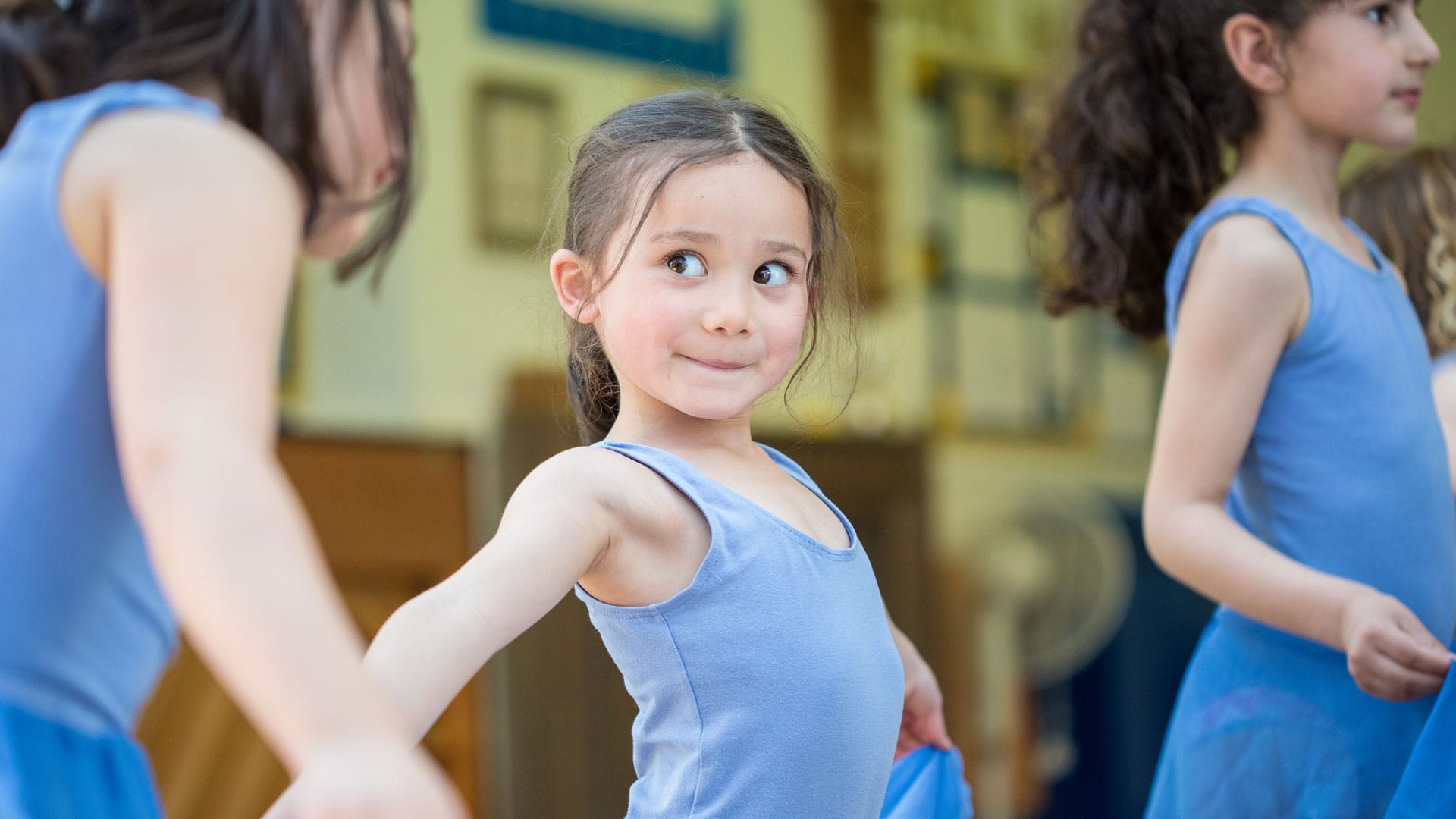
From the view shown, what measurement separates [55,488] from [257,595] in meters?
0.17

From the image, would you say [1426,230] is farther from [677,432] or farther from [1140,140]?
[677,432]

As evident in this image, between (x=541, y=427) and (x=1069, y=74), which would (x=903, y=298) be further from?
(x=1069, y=74)

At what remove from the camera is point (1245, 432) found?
122 cm

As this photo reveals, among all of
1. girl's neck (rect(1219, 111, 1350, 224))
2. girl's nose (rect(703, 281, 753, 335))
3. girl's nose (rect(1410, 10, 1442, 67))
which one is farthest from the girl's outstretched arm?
girl's nose (rect(1410, 10, 1442, 67))

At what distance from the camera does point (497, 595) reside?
2.71ft

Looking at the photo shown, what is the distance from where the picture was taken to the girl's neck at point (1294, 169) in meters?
1.34

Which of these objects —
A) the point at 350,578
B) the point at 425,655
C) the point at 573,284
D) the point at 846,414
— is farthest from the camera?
the point at 846,414

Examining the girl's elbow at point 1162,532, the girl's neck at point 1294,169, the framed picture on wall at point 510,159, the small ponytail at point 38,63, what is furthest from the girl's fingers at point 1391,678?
the framed picture on wall at point 510,159

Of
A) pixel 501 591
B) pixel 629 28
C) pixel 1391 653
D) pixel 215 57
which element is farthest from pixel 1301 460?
pixel 629 28

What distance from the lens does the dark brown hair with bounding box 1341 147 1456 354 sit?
5.28ft

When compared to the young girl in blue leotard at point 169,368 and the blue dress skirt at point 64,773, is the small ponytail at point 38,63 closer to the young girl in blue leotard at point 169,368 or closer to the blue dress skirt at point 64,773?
the young girl in blue leotard at point 169,368

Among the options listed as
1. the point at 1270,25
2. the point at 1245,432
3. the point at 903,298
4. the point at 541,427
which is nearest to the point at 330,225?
the point at 1245,432

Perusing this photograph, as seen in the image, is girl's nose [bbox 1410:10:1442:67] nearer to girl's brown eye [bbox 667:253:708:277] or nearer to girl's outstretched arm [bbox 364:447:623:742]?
girl's brown eye [bbox 667:253:708:277]

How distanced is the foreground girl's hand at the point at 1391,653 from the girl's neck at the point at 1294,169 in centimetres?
37
